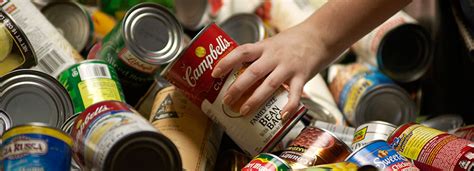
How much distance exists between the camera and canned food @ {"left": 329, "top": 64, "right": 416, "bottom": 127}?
174cm

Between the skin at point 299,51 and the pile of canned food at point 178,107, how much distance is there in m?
0.03

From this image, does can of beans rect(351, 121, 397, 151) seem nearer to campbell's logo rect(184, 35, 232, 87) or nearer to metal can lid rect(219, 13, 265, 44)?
campbell's logo rect(184, 35, 232, 87)

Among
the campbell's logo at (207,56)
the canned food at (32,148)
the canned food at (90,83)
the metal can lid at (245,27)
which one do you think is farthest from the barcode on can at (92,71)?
the metal can lid at (245,27)

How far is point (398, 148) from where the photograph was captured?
1280 mm

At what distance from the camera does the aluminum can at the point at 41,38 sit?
4.80 feet

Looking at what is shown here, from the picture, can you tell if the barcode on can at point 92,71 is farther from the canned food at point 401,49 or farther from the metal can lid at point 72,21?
the canned food at point 401,49

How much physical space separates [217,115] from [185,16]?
72cm

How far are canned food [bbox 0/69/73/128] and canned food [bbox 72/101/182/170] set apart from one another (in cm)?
22

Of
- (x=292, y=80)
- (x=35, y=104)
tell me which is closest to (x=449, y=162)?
(x=292, y=80)

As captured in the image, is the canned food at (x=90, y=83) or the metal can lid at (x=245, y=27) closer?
the canned food at (x=90, y=83)

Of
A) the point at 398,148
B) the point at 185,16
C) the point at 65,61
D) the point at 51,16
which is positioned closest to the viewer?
the point at 398,148

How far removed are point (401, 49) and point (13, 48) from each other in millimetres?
1057

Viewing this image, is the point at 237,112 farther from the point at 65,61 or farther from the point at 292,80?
the point at 65,61

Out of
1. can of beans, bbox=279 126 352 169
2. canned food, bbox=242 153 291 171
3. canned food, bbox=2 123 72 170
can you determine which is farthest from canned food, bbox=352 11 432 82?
canned food, bbox=2 123 72 170
